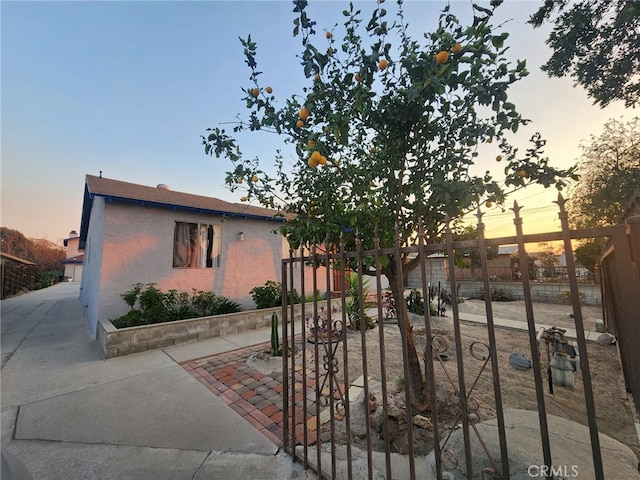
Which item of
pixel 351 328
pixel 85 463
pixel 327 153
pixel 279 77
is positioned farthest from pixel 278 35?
pixel 351 328

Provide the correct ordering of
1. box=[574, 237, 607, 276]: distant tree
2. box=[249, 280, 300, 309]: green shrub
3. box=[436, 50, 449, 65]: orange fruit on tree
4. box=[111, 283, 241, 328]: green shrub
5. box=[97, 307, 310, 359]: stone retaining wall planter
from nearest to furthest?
box=[436, 50, 449, 65]: orange fruit on tree, box=[97, 307, 310, 359]: stone retaining wall planter, box=[111, 283, 241, 328]: green shrub, box=[249, 280, 300, 309]: green shrub, box=[574, 237, 607, 276]: distant tree

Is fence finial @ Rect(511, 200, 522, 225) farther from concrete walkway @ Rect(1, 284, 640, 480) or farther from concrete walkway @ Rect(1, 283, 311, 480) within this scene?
concrete walkway @ Rect(1, 283, 311, 480)

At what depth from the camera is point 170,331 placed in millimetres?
5730

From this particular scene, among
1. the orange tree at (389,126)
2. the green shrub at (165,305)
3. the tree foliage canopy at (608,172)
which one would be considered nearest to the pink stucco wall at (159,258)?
the green shrub at (165,305)

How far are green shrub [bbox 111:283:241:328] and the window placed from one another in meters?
0.93

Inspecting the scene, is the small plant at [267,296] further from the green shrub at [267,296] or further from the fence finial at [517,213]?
the fence finial at [517,213]

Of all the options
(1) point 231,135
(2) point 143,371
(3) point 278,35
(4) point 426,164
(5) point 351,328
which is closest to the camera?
(4) point 426,164

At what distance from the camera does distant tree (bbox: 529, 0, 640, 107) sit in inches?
259

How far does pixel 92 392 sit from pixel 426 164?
533 centimetres

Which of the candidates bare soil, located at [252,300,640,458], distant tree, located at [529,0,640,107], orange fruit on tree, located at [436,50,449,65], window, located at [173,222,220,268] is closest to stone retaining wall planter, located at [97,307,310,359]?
window, located at [173,222,220,268]

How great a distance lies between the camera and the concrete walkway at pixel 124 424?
2.28 m

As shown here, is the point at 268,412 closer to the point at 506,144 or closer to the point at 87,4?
the point at 506,144

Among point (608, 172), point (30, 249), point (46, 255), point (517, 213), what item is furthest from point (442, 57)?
point (46, 255)

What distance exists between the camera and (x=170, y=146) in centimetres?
870
